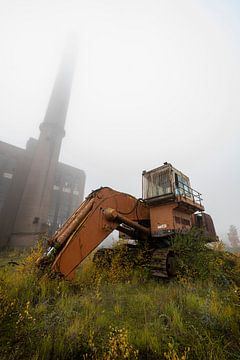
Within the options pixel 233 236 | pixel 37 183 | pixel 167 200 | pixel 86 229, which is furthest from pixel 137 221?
pixel 233 236

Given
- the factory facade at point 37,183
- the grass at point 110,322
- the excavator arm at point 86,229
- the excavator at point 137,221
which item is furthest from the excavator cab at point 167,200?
the factory facade at point 37,183

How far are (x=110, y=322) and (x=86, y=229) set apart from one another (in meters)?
2.25

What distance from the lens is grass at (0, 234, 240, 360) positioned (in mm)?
2277

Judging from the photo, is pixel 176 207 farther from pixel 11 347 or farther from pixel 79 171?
pixel 79 171

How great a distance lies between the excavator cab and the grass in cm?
223

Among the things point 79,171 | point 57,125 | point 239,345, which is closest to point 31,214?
point 57,125

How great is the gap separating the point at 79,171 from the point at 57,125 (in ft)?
45.4

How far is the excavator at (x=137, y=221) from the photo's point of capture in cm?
458

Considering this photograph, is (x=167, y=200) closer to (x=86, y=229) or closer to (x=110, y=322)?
(x=86, y=229)

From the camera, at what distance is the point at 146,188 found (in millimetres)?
8734

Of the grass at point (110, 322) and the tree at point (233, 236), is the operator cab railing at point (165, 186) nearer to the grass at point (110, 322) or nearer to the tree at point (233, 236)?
the grass at point (110, 322)

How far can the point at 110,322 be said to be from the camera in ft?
10.3

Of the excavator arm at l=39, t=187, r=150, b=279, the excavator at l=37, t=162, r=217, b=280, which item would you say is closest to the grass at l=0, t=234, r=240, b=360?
the excavator arm at l=39, t=187, r=150, b=279

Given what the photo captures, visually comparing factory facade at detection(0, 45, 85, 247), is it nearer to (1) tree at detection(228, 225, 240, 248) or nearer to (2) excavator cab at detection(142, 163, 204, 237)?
(2) excavator cab at detection(142, 163, 204, 237)
